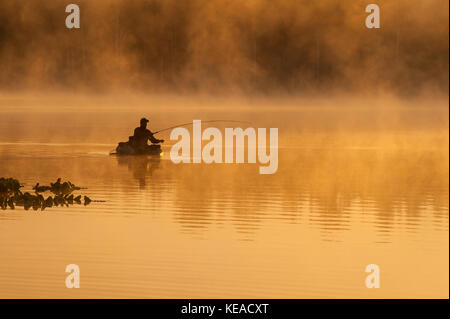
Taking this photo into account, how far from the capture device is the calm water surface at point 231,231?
12.9 meters

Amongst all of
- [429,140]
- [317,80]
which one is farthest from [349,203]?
[317,80]

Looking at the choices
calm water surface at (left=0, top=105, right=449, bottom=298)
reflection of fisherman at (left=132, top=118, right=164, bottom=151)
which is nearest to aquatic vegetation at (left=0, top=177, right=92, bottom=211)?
calm water surface at (left=0, top=105, right=449, bottom=298)

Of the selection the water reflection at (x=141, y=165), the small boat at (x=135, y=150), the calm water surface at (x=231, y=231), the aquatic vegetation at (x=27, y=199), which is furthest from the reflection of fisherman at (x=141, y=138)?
the aquatic vegetation at (x=27, y=199)

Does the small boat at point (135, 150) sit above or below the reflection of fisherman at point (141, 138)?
below

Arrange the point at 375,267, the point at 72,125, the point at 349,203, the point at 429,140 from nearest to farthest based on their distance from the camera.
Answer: the point at 375,267 → the point at 349,203 → the point at 429,140 → the point at 72,125

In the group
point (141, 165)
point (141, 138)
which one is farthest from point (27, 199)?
point (141, 138)

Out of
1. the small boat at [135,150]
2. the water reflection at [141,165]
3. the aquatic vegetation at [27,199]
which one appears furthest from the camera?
the small boat at [135,150]

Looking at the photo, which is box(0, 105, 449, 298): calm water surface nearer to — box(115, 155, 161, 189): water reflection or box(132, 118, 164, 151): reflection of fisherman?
box(115, 155, 161, 189): water reflection

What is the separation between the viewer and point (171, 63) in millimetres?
102625

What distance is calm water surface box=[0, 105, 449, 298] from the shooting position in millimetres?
12898

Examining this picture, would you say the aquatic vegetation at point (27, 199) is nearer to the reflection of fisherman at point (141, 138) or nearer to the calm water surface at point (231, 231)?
the calm water surface at point (231, 231)

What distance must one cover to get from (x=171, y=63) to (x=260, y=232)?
87.3 meters

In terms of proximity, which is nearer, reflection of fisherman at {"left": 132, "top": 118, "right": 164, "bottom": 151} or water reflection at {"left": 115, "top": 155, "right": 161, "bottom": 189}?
water reflection at {"left": 115, "top": 155, "right": 161, "bottom": 189}

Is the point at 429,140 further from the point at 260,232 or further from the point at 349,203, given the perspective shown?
the point at 260,232
